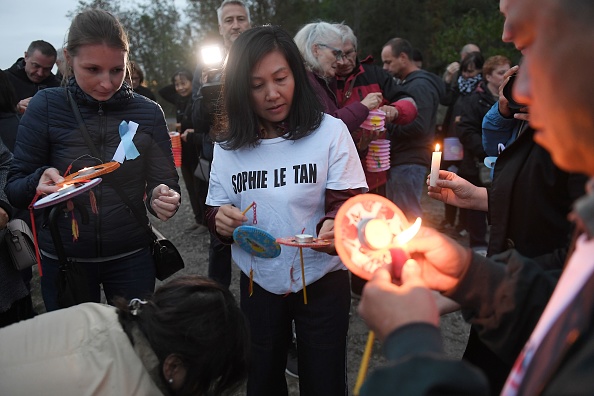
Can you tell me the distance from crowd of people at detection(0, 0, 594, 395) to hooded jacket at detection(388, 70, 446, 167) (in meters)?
0.92

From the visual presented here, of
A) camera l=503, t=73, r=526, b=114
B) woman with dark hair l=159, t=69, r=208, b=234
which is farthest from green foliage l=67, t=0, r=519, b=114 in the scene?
camera l=503, t=73, r=526, b=114

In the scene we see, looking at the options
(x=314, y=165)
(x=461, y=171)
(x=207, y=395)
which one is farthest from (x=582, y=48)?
(x=461, y=171)

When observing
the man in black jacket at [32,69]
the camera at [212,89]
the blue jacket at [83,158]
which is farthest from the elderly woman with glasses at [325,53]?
the man in black jacket at [32,69]

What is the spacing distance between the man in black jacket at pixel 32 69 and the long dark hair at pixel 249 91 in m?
3.51

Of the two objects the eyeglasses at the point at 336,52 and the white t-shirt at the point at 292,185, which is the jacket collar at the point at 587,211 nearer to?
the white t-shirt at the point at 292,185

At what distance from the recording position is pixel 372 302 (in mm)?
982

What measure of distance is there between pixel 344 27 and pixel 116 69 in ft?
7.18

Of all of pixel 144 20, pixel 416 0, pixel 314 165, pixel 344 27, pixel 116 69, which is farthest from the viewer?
pixel 144 20

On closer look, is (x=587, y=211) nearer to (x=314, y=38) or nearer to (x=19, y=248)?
(x=19, y=248)

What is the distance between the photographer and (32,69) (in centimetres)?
461

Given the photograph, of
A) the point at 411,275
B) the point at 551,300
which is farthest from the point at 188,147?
the point at 551,300

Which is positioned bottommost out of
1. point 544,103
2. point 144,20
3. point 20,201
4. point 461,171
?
point 461,171

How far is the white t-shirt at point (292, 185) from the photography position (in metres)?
1.95

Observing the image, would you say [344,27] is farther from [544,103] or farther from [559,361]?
[559,361]
